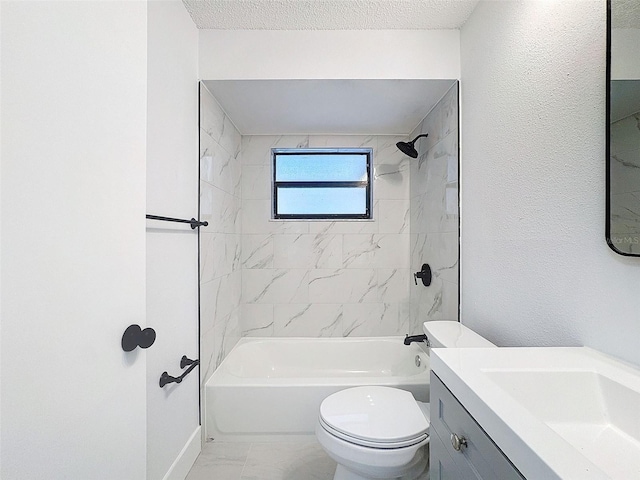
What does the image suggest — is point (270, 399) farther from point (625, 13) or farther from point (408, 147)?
point (625, 13)

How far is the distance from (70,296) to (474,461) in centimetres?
92

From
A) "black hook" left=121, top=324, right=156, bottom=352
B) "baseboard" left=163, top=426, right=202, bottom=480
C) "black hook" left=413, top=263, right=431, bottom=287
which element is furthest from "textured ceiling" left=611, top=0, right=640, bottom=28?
"baseboard" left=163, top=426, right=202, bottom=480

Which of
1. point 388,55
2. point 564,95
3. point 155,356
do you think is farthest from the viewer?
point 388,55

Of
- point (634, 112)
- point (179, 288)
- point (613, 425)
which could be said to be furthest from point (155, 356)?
point (634, 112)

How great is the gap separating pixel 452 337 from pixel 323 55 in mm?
1629

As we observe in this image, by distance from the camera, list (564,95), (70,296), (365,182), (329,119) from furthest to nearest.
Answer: (365,182), (329,119), (564,95), (70,296)

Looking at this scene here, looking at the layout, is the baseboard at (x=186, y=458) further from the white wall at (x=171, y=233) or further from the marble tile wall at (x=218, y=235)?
the marble tile wall at (x=218, y=235)

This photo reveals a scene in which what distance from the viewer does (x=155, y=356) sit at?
138 cm

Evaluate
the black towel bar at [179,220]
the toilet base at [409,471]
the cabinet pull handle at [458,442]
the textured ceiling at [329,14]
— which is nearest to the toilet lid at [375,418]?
the toilet base at [409,471]

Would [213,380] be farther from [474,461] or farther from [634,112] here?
[634,112]

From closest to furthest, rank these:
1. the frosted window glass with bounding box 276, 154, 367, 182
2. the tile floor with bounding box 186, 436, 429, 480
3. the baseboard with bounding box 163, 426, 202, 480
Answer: the baseboard with bounding box 163, 426, 202, 480 → the tile floor with bounding box 186, 436, 429, 480 → the frosted window glass with bounding box 276, 154, 367, 182

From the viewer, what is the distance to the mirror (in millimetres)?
828

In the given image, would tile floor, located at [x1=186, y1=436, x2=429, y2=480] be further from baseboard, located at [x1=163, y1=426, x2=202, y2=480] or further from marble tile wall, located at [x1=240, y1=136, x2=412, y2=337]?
marble tile wall, located at [x1=240, y1=136, x2=412, y2=337]

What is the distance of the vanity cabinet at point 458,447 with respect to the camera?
25.7 inches
